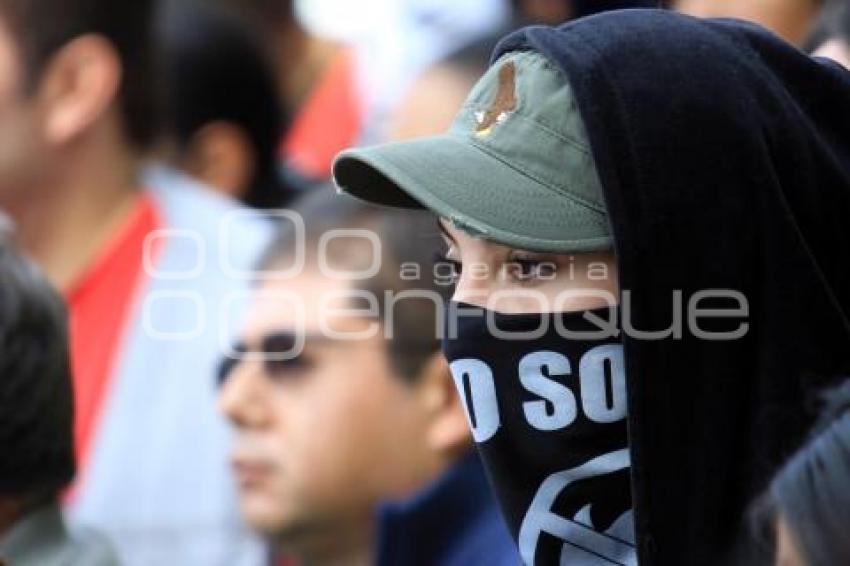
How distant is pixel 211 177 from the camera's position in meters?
5.91

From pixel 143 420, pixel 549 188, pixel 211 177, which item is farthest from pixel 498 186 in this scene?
pixel 211 177

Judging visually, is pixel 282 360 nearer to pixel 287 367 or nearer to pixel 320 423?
pixel 287 367

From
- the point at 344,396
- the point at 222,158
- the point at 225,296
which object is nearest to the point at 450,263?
the point at 344,396

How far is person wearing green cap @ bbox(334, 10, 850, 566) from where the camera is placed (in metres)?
2.36

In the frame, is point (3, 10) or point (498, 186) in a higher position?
point (498, 186)

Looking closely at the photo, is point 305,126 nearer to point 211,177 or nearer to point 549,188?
point 211,177

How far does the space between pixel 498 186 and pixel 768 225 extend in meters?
0.31

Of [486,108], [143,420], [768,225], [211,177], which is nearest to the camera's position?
[768,225]

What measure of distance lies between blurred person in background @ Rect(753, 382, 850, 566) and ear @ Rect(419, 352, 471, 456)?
1.54 meters

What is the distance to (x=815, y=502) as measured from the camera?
200 centimetres

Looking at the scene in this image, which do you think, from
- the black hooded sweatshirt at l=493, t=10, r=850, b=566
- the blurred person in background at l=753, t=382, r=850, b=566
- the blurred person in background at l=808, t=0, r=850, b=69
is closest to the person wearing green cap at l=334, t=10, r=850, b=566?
the black hooded sweatshirt at l=493, t=10, r=850, b=566

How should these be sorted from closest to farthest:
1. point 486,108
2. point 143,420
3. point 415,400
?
point 486,108 < point 415,400 < point 143,420

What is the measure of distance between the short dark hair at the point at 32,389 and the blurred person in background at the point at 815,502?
1360mm

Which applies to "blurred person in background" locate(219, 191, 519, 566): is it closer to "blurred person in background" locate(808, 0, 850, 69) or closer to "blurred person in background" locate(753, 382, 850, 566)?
"blurred person in background" locate(808, 0, 850, 69)
